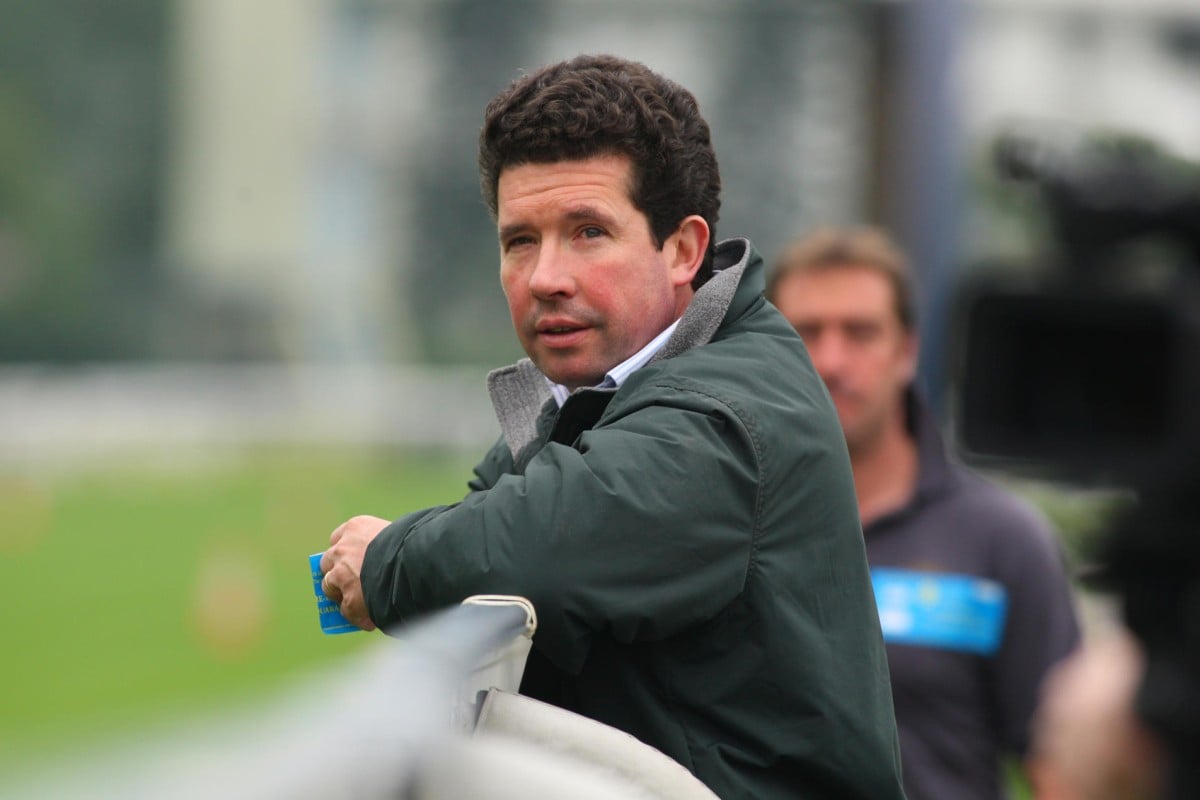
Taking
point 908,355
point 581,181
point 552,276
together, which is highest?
point 581,181

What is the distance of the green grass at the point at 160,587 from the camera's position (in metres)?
12.4

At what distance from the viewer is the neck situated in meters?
4.71

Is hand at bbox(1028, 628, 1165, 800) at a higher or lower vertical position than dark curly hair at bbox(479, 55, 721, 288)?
lower

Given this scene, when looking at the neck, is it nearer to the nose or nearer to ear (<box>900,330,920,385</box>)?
ear (<box>900,330,920,385</box>)

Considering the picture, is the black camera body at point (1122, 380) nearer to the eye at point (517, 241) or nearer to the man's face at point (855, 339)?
the eye at point (517, 241)

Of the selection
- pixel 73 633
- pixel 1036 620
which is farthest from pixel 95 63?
pixel 1036 620

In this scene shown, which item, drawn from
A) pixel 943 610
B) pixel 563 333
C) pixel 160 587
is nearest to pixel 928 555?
pixel 943 610

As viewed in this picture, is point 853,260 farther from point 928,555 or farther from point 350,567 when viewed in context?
point 350,567

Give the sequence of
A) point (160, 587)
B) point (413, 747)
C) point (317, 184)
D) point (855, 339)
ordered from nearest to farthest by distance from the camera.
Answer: point (413, 747), point (855, 339), point (160, 587), point (317, 184)

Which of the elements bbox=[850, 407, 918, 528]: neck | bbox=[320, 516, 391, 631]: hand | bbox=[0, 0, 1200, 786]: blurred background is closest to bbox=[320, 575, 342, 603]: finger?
bbox=[320, 516, 391, 631]: hand

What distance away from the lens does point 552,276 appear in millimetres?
2666

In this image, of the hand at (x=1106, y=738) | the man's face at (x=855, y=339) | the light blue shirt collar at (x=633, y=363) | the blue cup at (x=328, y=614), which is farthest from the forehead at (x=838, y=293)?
the hand at (x=1106, y=738)

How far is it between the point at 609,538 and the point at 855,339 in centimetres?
263

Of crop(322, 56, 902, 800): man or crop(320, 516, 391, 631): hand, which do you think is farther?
crop(320, 516, 391, 631): hand
